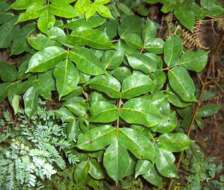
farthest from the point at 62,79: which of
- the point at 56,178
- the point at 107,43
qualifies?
the point at 56,178

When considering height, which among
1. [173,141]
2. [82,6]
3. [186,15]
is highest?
[82,6]

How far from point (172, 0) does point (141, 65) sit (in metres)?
0.39

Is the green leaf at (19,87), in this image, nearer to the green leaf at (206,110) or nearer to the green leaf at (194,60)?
the green leaf at (194,60)

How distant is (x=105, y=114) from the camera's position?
1.45 meters

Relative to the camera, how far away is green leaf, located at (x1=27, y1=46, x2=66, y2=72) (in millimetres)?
1347

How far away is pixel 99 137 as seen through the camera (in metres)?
1.47

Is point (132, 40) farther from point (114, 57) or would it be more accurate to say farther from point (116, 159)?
point (116, 159)

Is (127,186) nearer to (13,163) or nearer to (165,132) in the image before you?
(165,132)

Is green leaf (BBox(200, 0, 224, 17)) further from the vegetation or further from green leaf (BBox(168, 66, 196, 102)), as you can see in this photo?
green leaf (BBox(168, 66, 196, 102))

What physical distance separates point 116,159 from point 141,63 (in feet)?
1.27

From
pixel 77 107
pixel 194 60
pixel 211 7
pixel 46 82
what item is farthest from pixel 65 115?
pixel 211 7

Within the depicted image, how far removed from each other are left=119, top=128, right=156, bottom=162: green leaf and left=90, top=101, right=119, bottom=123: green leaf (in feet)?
0.20

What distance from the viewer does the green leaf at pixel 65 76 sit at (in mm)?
1360

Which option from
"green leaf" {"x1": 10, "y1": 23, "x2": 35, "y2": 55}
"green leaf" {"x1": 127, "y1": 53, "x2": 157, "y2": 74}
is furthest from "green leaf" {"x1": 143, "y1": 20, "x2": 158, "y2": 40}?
"green leaf" {"x1": 10, "y1": 23, "x2": 35, "y2": 55}
